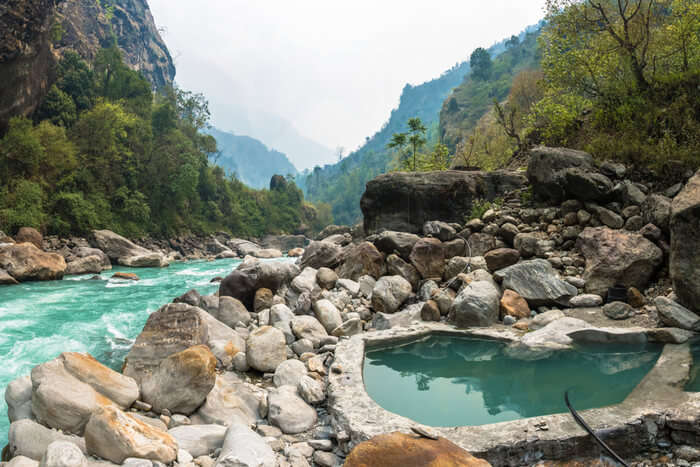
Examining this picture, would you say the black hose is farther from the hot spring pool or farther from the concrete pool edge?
the hot spring pool

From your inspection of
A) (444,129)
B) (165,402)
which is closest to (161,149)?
(165,402)

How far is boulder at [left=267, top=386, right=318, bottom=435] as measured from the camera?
4.00m

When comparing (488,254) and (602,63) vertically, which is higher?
(602,63)

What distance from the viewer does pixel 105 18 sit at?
5856 cm

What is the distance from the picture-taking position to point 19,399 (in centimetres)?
372

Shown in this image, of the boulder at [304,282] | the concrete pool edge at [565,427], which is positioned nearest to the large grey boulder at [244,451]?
the concrete pool edge at [565,427]

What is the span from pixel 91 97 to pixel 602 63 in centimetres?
3878

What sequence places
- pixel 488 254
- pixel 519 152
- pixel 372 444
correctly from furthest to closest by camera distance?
pixel 519 152 < pixel 488 254 < pixel 372 444

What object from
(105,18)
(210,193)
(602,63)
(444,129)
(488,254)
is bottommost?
(488,254)

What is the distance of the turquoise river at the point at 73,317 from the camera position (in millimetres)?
7043

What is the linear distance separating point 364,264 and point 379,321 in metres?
2.29

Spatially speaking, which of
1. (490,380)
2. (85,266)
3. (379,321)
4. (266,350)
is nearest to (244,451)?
(266,350)

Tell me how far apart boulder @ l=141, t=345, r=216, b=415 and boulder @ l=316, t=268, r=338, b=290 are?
4.65 metres

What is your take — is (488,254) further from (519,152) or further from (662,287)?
(519,152)
